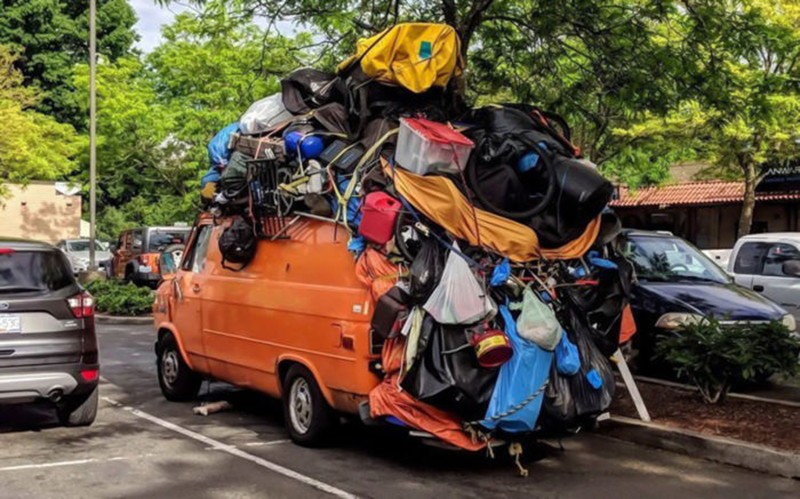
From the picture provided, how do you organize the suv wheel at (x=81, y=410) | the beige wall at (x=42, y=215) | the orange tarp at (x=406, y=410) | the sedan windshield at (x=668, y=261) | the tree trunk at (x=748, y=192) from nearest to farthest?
the orange tarp at (x=406, y=410), the suv wheel at (x=81, y=410), the sedan windshield at (x=668, y=261), the tree trunk at (x=748, y=192), the beige wall at (x=42, y=215)

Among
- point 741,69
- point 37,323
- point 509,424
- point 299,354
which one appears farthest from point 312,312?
point 741,69

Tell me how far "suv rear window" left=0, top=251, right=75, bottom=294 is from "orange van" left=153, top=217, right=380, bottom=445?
140cm

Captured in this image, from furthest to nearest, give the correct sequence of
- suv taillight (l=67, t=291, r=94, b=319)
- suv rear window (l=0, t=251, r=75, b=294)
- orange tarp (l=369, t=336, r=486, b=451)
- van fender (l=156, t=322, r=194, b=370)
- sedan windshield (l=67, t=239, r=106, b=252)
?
sedan windshield (l=67, t=239, r=106, b=252) → van fender (l=156, t=322, r=194, b=370) → suv taillight (l=67, t=291, r=94, b=319) → suv rear window (l=0, t=251, r=75, b=294) → orange tarp (l=369, t=336, r=486, b=451)

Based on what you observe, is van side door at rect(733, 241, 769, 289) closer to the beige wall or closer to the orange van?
the orange van

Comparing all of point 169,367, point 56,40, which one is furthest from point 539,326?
point 56,40

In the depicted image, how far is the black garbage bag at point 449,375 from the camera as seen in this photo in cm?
590

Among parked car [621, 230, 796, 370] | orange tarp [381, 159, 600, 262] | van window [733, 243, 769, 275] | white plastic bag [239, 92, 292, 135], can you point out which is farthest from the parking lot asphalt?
van window [733, 243, 769, 275]

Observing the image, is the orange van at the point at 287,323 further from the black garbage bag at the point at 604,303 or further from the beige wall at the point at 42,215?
the beige wall at the point at 42,215

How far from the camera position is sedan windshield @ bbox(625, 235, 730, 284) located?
34.1ft

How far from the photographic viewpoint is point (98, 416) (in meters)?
8.67

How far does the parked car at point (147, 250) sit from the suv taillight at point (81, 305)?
14.2 metres

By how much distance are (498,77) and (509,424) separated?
6.45 meters

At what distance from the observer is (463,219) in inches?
244

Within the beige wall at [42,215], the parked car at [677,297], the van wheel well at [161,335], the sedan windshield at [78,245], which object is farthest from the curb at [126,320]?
the beige wall at [42,215]
